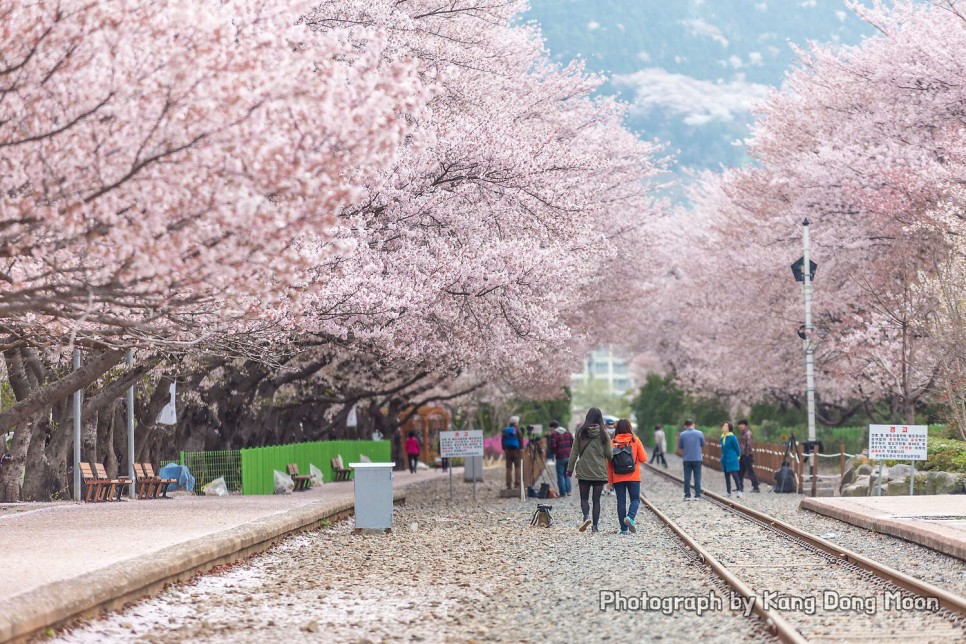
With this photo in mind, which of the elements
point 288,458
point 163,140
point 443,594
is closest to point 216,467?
point 288,458

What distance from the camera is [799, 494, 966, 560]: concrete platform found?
15054 mm

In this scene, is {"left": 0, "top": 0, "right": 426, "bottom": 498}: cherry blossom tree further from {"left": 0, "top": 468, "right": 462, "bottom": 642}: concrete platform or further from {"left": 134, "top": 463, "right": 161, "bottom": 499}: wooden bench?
{"left": 134, "top": 463, "right": 161, "bottom": 499}: wooden bench

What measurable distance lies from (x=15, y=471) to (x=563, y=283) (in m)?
11.8

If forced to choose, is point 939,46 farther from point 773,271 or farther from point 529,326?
point 529,326

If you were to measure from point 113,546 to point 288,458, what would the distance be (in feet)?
62.9

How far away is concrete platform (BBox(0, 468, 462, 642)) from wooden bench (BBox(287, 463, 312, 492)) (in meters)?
7.84

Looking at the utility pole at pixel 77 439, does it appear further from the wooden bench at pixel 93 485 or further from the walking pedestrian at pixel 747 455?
the walking pedestrian at pixel 747 455

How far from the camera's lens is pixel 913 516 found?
18.7 m

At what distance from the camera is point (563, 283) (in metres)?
27.4

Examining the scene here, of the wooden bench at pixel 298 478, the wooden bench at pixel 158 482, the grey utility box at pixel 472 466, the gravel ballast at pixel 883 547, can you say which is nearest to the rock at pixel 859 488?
the gravel ballast at pixel 883 547

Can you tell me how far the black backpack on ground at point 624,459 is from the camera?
18766mm

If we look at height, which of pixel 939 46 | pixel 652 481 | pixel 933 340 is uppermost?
pixel 939 46

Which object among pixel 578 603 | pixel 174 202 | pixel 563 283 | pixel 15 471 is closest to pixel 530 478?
pixel 563 283

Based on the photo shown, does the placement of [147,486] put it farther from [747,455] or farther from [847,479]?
[847,479]
